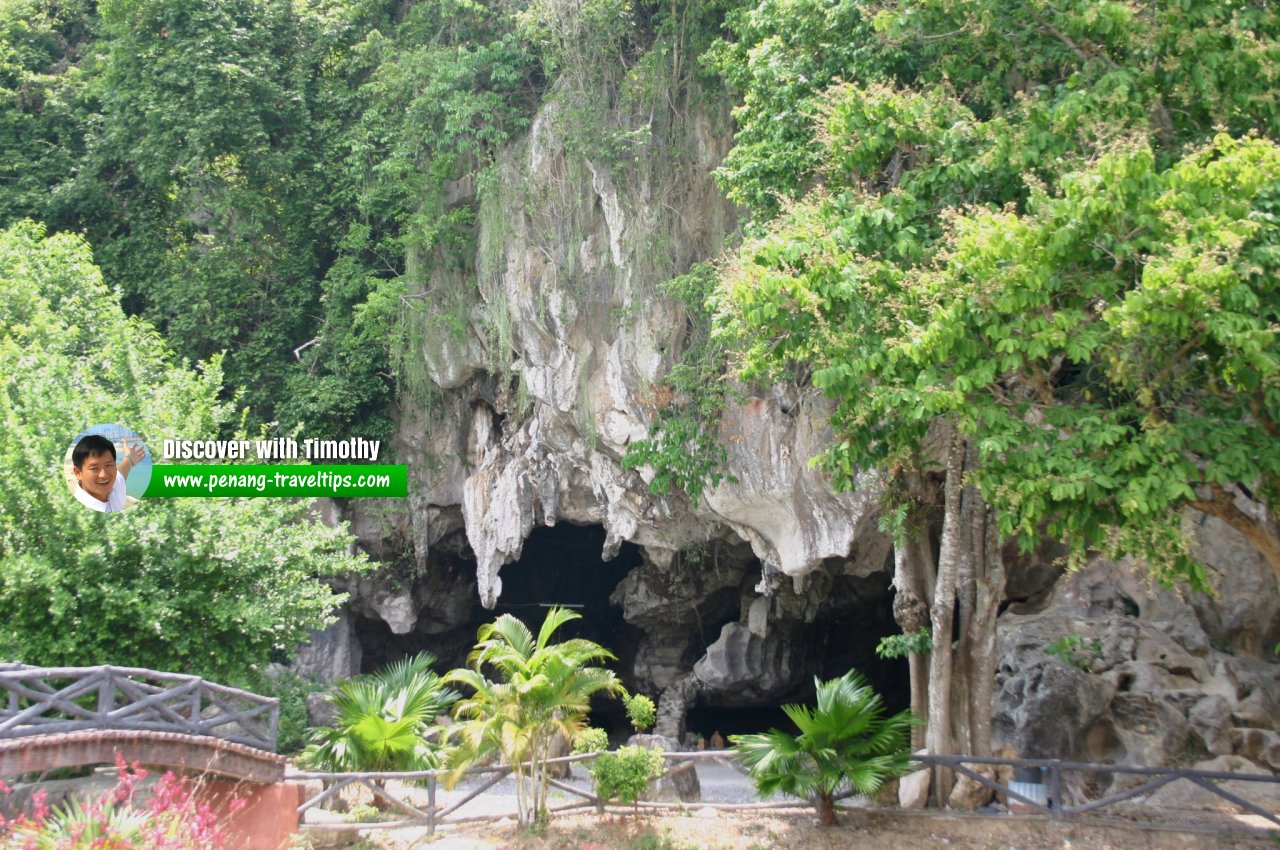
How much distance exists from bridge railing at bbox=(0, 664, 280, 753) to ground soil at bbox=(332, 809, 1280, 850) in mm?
1961

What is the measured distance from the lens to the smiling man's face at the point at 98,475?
41.0 feet

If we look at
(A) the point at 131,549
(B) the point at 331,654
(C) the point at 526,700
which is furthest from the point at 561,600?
(C) the point at 526,700

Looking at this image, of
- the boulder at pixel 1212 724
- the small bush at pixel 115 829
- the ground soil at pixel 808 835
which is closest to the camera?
the small bush at pixel 115 829

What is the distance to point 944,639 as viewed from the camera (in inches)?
455

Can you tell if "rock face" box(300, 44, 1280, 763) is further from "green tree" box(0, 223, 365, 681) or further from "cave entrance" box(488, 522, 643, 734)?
"green tree" box(0, 223, 365, 681)

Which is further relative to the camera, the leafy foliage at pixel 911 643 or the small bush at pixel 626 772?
the leafy foliage at pixel 911 643

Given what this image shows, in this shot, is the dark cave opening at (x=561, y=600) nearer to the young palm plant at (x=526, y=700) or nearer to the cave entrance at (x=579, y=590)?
the cave entrance at (x=579, y=590)

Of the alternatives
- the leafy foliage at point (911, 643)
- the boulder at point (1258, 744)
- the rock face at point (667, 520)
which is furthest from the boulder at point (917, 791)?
the boulder at point (1258, 744)

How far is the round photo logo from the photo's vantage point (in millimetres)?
12371

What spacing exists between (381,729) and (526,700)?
1989 mm

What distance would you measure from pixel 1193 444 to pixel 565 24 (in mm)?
11985

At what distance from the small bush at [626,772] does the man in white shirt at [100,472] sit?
20.8ft

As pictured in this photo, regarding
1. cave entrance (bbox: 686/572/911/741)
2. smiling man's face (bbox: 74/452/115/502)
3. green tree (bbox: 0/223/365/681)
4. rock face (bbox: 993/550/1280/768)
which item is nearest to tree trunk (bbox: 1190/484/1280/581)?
rock face (bbox: 993/550/1280/768)

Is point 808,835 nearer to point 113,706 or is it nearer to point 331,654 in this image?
point 113,706
